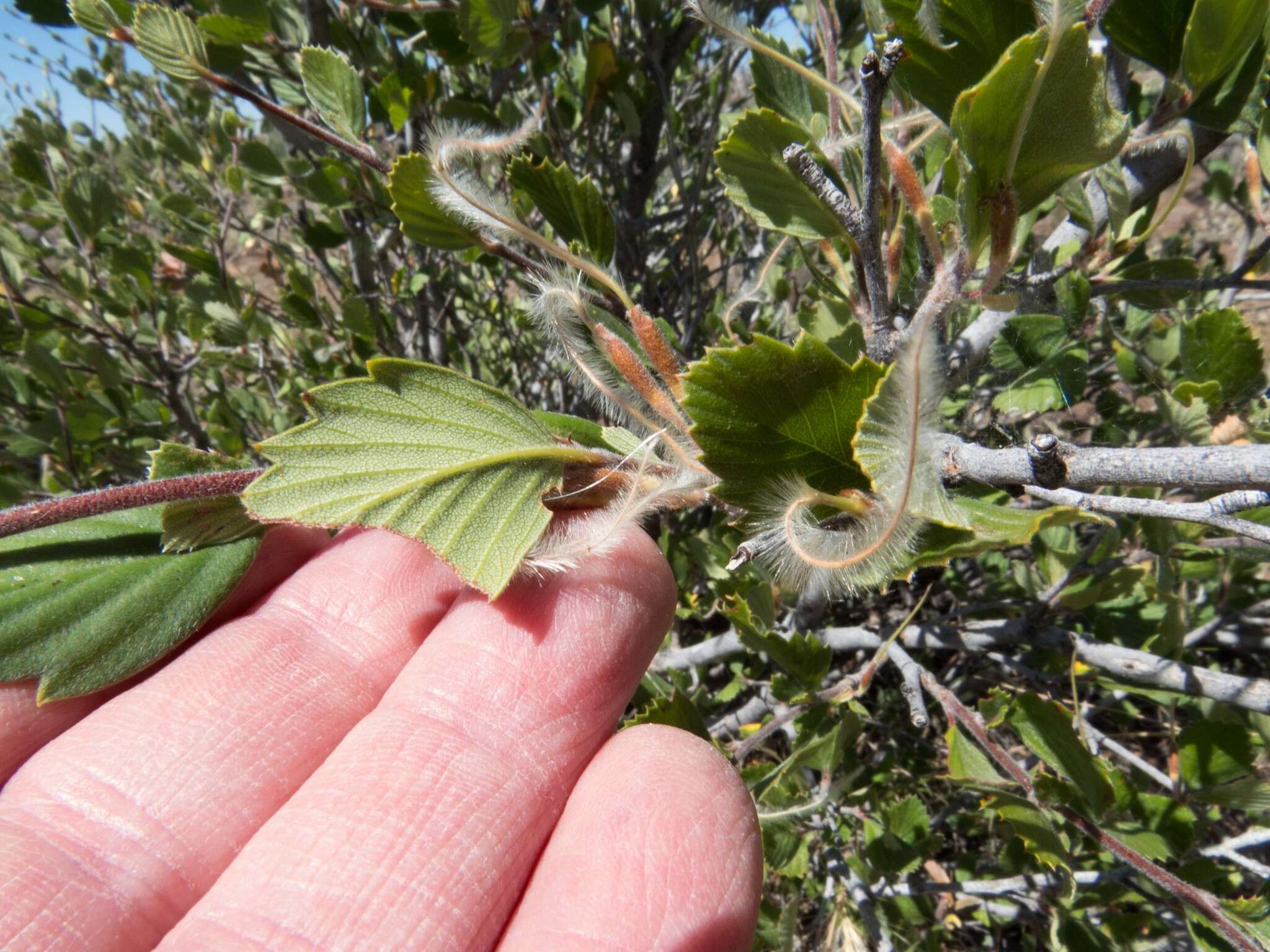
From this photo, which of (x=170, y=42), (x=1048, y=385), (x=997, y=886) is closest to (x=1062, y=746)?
(x=1048, y=385)

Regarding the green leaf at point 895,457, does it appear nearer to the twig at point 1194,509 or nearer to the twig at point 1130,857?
the twig at point 1194,509

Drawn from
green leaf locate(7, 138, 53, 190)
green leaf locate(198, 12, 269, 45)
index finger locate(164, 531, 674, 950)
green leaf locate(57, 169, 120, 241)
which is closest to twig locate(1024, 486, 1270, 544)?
index finger locate(164, 531, 674, 950)

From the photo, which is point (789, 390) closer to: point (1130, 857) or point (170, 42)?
point (1130, 857)

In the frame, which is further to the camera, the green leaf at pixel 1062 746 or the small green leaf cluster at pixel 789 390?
the green leaf at pixel 1062 746

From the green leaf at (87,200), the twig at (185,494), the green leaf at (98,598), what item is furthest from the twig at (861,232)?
the green leaf at (87,200)

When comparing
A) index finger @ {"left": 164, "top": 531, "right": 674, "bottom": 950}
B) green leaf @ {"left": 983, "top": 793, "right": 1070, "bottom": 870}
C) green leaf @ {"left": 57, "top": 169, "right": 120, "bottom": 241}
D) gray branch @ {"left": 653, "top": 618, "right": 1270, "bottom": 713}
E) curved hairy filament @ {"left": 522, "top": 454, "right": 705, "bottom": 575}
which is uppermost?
green leaf @ {"left": 57, "top": 169, "right": 120, "bottom": 241}

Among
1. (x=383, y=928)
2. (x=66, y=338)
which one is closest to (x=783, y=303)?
(x=383, y=928)

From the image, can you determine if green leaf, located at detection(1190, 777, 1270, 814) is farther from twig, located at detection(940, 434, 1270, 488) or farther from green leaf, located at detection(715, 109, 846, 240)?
green leaf, located at detection(715, 109, 846, 240)
